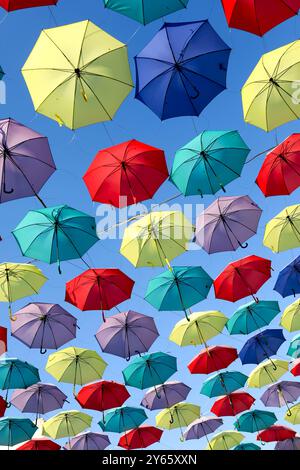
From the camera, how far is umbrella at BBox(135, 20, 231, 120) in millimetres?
7906

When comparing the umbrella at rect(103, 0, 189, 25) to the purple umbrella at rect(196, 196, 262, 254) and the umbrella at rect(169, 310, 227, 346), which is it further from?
the umbrella at rect(169, 310, 227, 346)

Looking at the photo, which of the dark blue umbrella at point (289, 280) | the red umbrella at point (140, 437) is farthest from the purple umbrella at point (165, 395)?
the dark blue umbrella at point (289, 280)

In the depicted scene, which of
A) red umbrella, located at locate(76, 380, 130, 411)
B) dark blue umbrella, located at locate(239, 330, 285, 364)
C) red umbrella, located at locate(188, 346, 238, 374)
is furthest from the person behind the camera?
red umbrella, located at locate(76, 380, 130, 411)

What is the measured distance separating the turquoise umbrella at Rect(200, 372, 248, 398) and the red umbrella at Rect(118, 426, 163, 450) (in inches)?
130

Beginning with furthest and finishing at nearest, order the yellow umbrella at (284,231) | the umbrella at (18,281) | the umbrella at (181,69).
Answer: the yellow umbrella at (284,231), the umbrella at (18,281), the umbrella at (181,69)

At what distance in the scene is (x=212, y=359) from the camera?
1571 cm

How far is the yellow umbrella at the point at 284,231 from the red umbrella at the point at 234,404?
8876 mm

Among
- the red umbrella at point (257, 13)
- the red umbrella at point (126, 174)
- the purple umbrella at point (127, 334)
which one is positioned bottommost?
the purple umbrella at point (127, 334)

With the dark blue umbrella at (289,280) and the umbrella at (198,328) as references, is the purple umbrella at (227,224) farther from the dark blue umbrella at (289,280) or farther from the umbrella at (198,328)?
the umbrella at (198,328)

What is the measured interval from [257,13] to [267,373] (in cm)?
1385

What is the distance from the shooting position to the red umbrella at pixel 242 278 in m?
12.7

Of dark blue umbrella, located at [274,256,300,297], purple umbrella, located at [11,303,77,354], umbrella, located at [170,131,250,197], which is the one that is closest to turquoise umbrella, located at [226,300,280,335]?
dark blue umbrella, located at [274,256,300,297]
